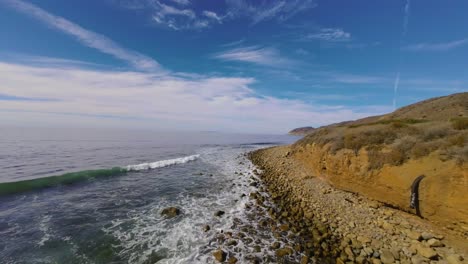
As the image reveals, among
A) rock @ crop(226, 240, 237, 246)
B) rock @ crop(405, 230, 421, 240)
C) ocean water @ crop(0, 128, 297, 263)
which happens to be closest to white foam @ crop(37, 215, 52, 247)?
ocean water @ crop(0, 128, 297, 263)

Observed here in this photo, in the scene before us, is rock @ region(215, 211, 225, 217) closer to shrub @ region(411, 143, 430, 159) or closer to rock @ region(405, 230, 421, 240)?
rock @ region(405, 230, 421, 240)

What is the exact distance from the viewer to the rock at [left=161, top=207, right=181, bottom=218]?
34.6 feet

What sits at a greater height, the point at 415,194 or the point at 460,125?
the point at 460,125

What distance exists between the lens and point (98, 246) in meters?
7.76

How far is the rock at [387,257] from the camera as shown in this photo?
20.1 feet

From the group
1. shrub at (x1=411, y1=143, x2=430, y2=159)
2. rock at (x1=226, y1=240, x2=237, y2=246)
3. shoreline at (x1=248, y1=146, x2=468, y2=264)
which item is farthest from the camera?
shrub at (x1=411, y1=143, x2=430, y2=159)

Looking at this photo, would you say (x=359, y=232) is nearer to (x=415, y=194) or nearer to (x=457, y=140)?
(x=415, y=194)

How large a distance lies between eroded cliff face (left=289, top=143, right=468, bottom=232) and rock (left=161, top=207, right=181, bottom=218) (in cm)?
1037

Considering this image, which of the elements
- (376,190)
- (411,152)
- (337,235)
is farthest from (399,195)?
(337,235)

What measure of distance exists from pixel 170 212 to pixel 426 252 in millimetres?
11074

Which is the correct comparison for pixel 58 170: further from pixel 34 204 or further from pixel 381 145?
pixel 381 145

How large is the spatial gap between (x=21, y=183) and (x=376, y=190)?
82.1 feet

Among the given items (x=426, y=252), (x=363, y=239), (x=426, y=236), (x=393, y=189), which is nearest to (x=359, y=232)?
(x=363, y=239)

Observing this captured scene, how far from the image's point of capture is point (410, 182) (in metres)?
8.48
